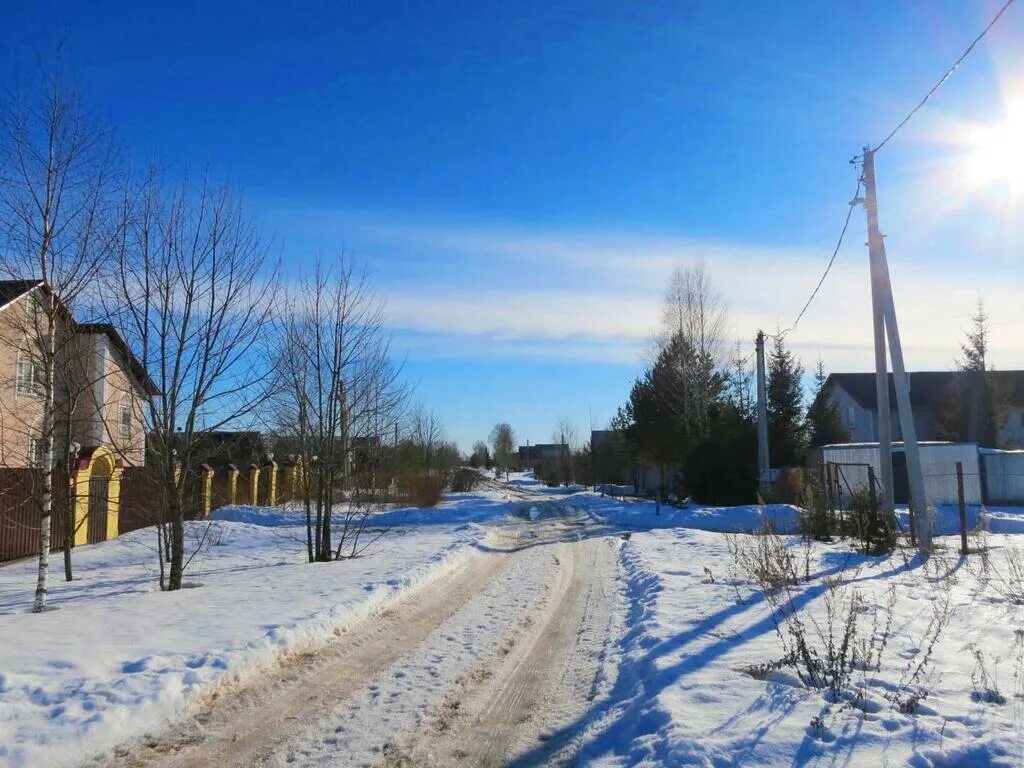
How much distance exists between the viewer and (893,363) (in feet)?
47.9

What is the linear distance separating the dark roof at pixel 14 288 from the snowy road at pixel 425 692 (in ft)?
22.0

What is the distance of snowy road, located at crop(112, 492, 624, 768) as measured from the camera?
4.94 meters

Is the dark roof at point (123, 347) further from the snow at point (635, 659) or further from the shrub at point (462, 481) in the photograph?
the shrub at point (462, 481)

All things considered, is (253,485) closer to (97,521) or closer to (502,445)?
(97,521)

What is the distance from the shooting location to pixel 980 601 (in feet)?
30.1

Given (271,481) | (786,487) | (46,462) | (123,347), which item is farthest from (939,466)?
(271,481)

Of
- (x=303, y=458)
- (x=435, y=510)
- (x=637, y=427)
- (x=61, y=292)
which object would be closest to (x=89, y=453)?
(x=303, y=458)

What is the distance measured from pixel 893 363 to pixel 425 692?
11848 mm

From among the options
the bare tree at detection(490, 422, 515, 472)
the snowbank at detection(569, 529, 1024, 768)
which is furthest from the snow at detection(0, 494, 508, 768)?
the bare tree at detection(490, 422, 515, 472)

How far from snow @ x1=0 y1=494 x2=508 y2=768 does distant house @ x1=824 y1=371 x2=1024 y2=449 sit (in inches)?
1377

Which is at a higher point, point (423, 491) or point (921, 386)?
Result: point (921, 386)

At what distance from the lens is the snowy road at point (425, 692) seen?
4941mm

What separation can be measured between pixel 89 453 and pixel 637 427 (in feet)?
90.9

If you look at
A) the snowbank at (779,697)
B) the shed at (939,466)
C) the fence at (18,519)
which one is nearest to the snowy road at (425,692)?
the snowbank at (779,697)
